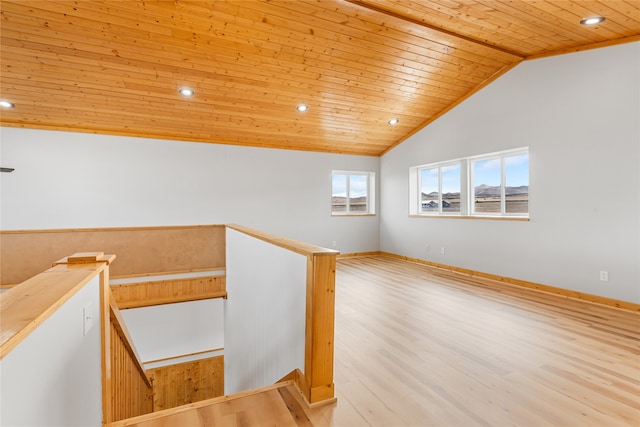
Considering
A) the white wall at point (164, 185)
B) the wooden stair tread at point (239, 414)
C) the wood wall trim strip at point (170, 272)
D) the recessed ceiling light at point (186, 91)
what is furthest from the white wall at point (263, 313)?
the recessed ceiling light at point (186, 91)

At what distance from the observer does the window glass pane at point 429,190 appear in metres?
6.39

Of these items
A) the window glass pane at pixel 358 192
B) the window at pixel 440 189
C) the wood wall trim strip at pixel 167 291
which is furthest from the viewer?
the window glass pane at pixel 358 192

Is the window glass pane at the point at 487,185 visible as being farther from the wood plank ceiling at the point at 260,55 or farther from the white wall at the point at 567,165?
the wood plank ceiling at the point at 260,55

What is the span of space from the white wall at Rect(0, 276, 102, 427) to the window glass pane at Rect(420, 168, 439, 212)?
19.4 feet

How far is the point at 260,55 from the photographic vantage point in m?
4.02

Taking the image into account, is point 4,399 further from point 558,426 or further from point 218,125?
point 218,125

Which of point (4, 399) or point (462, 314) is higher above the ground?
point (4, 399)

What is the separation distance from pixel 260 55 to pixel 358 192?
14.2 feet

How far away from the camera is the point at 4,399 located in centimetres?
78

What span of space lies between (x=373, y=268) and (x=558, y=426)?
14.3ft

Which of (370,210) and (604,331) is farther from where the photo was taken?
(370,210)

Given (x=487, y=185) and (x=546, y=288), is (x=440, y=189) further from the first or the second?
(x=546, y=288)

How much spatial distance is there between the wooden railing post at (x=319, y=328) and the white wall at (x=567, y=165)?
3.86m

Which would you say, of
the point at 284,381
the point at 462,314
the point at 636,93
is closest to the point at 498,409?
the point at 284,381
